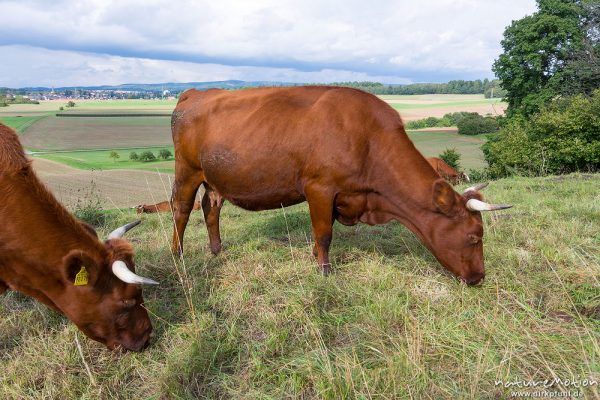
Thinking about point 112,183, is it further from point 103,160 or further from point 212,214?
point 212,214

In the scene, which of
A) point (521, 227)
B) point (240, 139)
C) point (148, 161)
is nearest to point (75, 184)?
point (148, 161)

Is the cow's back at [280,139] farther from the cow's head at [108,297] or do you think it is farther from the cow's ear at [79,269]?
the cow's ear at [79,269]

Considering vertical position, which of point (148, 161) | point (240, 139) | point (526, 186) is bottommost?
point (148, 161)

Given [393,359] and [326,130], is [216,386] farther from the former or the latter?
[326,130]

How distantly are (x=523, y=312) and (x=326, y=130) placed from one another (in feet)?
8.97

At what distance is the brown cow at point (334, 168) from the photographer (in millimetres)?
4706

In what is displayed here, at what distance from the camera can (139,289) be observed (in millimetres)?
3764

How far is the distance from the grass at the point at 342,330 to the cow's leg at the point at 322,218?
20 cm

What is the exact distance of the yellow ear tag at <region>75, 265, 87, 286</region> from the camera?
334 centimetres

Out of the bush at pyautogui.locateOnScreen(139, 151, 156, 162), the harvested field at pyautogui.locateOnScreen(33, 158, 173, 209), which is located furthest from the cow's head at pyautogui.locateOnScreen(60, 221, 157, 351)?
the bush at pyautogui.locateOnScreen(139, 151, 156, 162)

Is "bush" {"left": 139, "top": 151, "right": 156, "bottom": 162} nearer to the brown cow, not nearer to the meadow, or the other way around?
the meadow

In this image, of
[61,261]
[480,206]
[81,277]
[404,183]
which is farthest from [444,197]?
[61,261]

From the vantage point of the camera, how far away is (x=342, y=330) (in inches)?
150

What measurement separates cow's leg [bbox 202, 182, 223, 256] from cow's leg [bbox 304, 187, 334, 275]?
1895 millimetres
